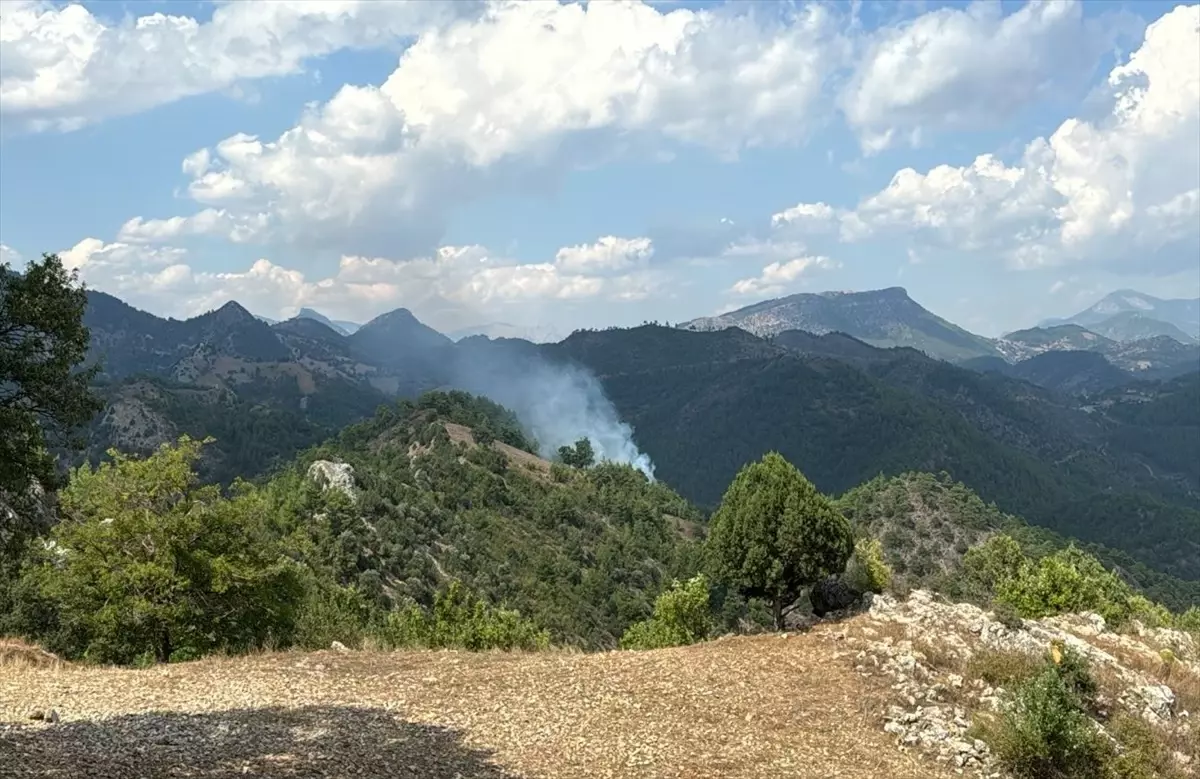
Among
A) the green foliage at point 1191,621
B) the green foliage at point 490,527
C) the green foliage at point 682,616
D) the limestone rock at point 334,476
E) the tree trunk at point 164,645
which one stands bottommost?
the green foliage at point 490,527

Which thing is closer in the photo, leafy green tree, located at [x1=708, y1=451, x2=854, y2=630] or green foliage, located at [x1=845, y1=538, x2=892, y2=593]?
leafy green tree, located at [x1=708, y1=451, x2=854, y2=630]

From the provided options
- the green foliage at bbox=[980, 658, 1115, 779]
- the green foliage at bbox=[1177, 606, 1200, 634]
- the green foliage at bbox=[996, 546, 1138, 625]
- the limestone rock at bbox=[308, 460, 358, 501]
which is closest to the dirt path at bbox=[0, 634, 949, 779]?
the green foliage at bbox=[980, 658, 1115, 779]

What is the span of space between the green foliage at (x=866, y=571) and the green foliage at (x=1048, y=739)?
17811mm

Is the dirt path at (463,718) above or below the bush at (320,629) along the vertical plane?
above

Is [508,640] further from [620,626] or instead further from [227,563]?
[620,626]

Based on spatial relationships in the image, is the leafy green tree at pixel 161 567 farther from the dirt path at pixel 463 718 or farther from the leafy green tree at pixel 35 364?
the leafy green tree at pixel 35 364

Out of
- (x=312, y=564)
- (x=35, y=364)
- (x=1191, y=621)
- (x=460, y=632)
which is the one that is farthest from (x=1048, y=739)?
(x=312, y=564)

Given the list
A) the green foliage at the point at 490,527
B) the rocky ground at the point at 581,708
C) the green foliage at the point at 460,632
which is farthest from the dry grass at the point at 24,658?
the green foliage at the point at 490,527

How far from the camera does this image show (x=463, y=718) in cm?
1617

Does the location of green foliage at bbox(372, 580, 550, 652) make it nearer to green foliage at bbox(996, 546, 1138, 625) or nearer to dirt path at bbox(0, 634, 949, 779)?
dirt path at bbox(0, 634, 949, 779)

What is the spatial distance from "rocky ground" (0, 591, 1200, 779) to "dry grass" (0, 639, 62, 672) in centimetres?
16

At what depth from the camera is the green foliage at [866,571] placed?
34.9 metres

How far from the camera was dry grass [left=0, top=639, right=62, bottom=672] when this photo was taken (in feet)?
64.8

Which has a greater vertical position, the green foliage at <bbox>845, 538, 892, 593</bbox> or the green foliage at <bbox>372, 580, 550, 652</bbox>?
the green foliage at <bbox>845, 538, 892, 593</bbox>
